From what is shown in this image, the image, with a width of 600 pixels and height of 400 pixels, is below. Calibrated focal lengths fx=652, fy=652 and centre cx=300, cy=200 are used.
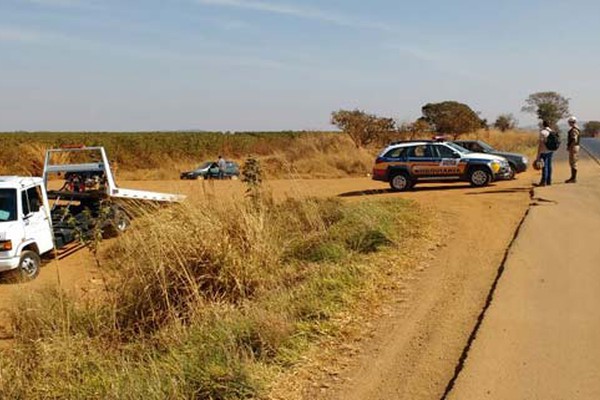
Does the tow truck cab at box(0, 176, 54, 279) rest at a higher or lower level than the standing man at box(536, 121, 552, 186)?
lower

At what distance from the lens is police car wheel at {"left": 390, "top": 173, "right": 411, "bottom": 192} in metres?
20.9

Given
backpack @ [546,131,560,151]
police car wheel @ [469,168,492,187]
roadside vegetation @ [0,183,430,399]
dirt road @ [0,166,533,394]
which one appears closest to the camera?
dirt road @ [0,166,533,394]

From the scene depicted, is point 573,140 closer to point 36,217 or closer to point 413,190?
point 413,190

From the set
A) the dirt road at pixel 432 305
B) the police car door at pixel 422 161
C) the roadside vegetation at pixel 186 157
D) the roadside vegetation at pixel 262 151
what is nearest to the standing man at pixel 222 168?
the roadside vegetation at pixel 186 157

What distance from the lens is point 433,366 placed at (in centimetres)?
561

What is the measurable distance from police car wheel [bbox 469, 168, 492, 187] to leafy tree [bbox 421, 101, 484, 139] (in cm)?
2717

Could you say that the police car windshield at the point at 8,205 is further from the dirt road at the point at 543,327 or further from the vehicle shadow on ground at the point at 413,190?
the vehicle shadow on ground at the point at 413,190

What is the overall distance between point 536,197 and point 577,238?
4.87 meters

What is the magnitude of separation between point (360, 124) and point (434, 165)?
64.8 feet

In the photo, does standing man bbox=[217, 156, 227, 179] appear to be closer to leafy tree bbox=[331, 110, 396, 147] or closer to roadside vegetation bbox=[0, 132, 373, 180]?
roadside vegetation bbox=[0, 132, 373, 180]

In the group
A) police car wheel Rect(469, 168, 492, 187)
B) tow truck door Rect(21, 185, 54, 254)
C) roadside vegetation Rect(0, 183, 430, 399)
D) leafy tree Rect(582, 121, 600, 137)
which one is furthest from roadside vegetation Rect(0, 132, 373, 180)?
leafy tree Rect(582, 121, 600, 137)

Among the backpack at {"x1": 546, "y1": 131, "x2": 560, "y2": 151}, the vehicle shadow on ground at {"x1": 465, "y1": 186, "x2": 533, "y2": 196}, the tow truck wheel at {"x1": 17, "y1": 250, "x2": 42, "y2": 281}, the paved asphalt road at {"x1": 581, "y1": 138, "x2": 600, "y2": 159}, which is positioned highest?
the backpack at {"x1": 546, "y1": 131, "x2": 560, "y2": 151}

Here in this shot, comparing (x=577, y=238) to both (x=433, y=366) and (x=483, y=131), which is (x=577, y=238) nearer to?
(x=433, y=366)

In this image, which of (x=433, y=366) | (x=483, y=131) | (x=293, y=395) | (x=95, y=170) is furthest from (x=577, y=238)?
(x=483, y=131)
